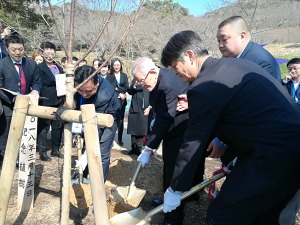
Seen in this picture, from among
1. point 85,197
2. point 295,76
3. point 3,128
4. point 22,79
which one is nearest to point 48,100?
point 22,79

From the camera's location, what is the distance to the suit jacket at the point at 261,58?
2641 mm

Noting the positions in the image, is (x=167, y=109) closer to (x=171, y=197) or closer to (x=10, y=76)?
(x=171, y=197)

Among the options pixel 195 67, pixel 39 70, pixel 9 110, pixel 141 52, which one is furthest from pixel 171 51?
pixel 141 52

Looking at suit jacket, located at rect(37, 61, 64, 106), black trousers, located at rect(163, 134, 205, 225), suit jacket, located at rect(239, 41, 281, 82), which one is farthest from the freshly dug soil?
suit jacket, located at rect(239, 41, 281, 82)

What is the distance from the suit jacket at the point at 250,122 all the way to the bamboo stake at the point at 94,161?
2.10 feet

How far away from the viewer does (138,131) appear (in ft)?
17.9

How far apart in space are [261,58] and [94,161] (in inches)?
70.8

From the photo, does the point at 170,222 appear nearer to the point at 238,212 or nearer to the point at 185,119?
the point at 185,119

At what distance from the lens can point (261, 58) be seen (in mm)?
2656

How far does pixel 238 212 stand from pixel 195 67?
98 cm

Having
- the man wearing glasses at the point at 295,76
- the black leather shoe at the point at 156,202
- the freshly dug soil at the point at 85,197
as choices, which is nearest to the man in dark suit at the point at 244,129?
the freshly dug soil at the point at 85,197

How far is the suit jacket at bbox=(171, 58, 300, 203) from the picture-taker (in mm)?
1680

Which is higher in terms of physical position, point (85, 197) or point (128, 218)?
point (85, 197)

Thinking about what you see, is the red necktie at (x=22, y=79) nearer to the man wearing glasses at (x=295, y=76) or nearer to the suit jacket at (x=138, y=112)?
the suit jacket at (x=138, y=112)
